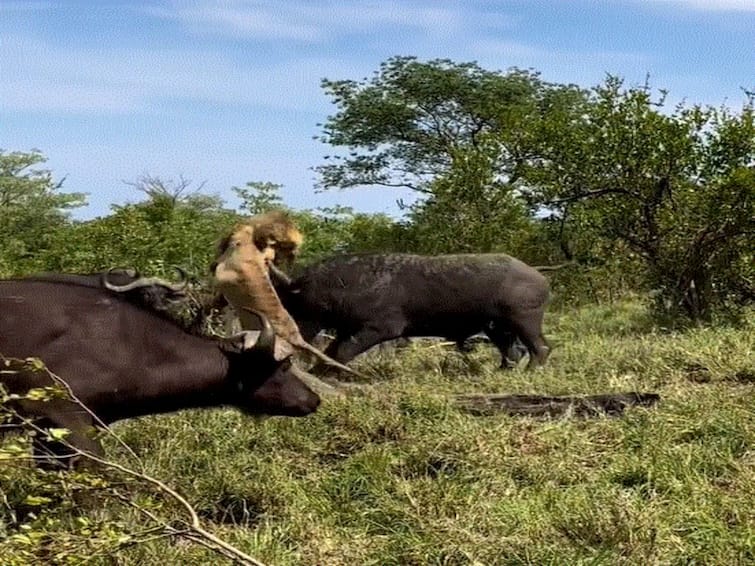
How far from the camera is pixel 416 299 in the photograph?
9867 mm

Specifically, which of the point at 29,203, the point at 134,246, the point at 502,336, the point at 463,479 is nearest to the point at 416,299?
the point at 502,336

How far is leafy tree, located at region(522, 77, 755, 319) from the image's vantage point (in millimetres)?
11102

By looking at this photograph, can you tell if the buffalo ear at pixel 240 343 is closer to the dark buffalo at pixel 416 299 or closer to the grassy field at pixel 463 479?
the grassy field at pixel 463 479

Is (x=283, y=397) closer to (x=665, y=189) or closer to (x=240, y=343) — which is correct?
(x=240, y=343)

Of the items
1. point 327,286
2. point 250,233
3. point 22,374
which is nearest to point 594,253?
point 327,286

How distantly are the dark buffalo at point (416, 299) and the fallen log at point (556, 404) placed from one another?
2880 millimetres

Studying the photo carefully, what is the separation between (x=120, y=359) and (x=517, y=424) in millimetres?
2128

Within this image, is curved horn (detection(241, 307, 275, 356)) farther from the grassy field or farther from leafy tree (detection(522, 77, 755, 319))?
leafy tree (detection(522, 77, 755, 319))

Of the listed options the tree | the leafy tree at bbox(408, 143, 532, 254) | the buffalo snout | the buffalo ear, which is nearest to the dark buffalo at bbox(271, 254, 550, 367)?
the leafy tree at bbox(408, 143, 532, 254)

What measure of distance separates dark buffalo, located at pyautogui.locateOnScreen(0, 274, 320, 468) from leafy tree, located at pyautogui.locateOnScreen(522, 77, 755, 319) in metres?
6.56

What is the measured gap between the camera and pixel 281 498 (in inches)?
192

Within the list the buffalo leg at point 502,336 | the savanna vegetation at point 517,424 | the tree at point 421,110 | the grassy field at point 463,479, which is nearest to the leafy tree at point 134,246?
the savanna vegetation at point 517,424

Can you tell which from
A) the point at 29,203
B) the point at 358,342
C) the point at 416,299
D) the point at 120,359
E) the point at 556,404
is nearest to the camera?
the point at 120,359

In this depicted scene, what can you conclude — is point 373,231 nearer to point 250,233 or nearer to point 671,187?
point 671,187
